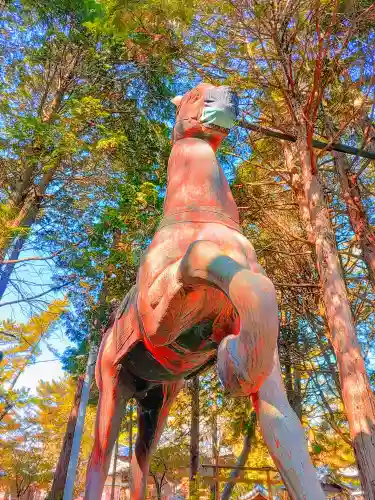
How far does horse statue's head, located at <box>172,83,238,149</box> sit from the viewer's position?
6.89ft

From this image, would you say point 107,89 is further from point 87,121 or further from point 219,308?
point 219,308

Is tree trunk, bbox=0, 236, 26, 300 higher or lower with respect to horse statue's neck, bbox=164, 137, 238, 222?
higher

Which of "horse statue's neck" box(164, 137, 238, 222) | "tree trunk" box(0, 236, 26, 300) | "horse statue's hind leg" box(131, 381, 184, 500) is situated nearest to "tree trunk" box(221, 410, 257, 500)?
"tree trunk" box(0, 236, 26, 300)

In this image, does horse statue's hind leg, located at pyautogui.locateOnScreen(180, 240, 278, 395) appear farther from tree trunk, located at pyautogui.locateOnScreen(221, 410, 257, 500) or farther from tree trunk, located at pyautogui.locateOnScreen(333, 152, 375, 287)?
tree trunk, located at pyautogui.locateOnScreen(221, 410, 257, 500)

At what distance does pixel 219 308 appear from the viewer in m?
1.58

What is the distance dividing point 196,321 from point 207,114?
3.60 ft

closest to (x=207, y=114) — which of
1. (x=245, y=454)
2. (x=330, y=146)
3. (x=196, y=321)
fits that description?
(x=196, y=321)

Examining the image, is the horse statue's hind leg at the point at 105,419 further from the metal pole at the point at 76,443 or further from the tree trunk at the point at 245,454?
the tree trunk at the point at 245,454

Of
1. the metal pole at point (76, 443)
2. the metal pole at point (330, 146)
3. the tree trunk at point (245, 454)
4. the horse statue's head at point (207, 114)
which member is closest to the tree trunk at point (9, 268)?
the metal pole at point (76, 443)

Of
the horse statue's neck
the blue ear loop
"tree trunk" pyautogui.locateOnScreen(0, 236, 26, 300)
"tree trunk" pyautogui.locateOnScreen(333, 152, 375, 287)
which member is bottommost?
the horse statue's neck

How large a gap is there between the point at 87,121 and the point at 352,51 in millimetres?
4630

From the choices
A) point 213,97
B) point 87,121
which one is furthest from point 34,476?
point 213,97

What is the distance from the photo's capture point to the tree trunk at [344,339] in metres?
3.96

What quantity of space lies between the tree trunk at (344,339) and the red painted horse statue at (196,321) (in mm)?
2541
